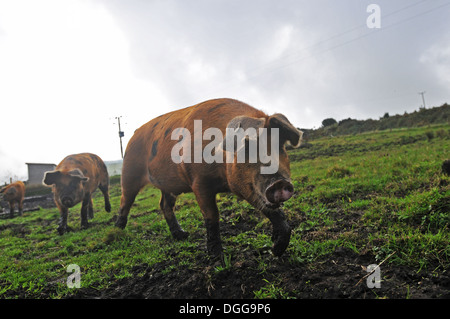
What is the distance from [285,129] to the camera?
3.13 meters

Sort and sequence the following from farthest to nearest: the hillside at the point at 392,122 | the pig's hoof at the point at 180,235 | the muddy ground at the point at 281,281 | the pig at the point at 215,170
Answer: the hillside at the point at 392,122
the pig's hoof at the point at 180,235
the pig at the point at 215,170
the muddy ground at the point at 281,281

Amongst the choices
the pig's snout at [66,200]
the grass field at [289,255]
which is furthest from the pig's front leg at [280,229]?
the pig's snout at [66,200]

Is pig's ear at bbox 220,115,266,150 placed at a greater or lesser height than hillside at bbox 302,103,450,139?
lesser

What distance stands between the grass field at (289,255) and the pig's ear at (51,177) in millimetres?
1760

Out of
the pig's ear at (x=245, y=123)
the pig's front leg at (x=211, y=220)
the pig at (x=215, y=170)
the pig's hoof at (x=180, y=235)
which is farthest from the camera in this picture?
the pig's hoof at (x=180, y=235)

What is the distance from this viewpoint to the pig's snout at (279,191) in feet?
8.60

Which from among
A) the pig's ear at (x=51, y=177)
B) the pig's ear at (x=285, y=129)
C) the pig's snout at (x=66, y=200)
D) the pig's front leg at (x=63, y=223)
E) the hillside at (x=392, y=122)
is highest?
the hillside at (x=392, y=122)

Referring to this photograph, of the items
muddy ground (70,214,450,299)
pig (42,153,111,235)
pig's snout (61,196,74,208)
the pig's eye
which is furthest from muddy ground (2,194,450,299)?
the pig's eye

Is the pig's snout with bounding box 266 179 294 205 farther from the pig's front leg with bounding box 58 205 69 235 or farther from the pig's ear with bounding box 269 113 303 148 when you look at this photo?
the pig's front leg with bounding box 58 205 69 235

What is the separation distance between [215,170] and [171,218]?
7.13 ft

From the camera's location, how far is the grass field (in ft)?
8.50

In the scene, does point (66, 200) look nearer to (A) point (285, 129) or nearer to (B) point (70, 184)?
(B) point (70, 184)

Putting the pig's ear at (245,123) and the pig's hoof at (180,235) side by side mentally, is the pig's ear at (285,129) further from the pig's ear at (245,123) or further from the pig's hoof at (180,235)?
the pig's hoof at (180,235)

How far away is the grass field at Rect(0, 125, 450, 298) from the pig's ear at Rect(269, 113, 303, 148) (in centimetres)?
131
